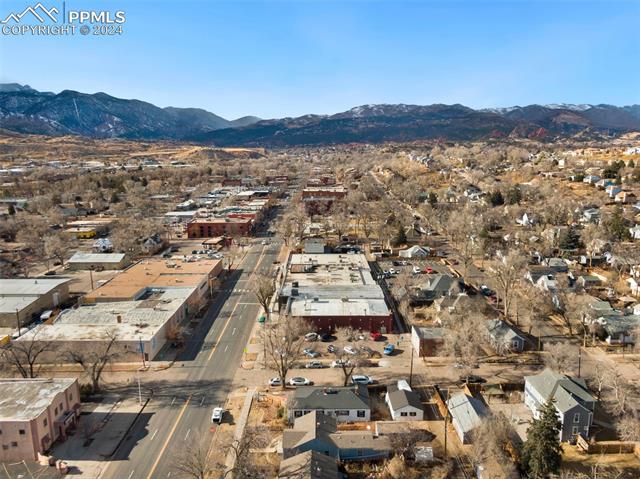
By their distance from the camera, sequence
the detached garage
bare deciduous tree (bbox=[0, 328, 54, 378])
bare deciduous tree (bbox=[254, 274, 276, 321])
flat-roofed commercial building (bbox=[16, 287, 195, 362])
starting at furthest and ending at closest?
the detached garage → bare deciduous tree (bbox=[254, 274, 276, 321]) → flat-roofed commercial building (bbox=[16, 287, 195, 362]) → bare deciduous tree (bbox=[0, 328, 54, 378])

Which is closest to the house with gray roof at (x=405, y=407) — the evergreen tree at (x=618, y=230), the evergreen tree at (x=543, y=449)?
the evergreen tree at (x=543, y=449)

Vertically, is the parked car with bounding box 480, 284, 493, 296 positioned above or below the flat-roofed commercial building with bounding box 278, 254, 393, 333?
below

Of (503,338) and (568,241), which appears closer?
(503,338)

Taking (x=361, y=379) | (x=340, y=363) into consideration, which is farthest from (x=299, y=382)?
(x=361, y=379)

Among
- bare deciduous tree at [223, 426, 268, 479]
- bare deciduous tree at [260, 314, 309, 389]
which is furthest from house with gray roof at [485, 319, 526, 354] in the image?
bare deciduous tree at [223, 426, 268, 479]

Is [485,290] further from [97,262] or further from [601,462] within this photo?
[97,262]

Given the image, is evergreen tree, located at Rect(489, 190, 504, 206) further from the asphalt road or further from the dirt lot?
the dirt lot

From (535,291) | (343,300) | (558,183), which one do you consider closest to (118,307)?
(343,300)

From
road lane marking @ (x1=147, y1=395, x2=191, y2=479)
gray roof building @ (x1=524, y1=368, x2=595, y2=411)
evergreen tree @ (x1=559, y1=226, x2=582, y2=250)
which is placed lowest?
road lane marking @ (x1=147, y1=395, x2=191, y2=479)
